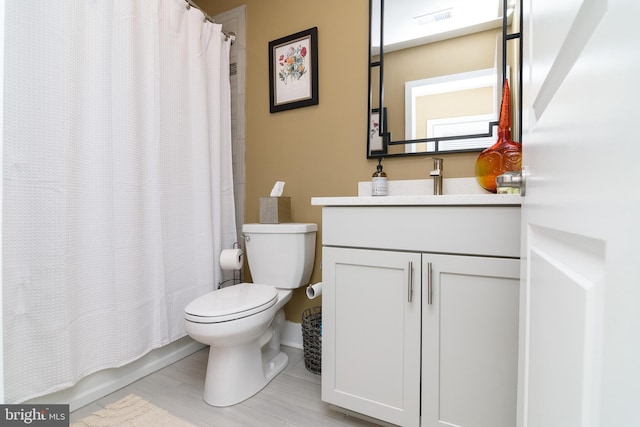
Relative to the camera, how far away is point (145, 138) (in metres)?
1.50

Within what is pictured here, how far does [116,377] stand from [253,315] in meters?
0.75

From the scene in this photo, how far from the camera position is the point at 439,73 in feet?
4.90

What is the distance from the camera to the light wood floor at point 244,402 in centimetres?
125

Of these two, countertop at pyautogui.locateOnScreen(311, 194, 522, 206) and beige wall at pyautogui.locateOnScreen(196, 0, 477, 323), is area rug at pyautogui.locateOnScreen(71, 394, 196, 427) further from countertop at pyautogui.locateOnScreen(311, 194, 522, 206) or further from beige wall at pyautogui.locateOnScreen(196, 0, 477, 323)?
countertop at pyautogui.locateOnScreen(311, 194, 522, 206)

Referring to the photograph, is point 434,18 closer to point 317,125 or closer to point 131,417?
point 317,125

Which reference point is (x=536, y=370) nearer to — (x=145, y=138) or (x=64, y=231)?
(x=64, y=231)

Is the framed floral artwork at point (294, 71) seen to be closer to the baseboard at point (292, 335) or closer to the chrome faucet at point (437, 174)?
the chrome faucet at point (437, 174)

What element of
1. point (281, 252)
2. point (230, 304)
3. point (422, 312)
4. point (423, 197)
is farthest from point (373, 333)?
point (281, 252)

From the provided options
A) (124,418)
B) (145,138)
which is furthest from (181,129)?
(124,418)

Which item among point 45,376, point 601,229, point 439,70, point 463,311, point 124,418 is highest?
point 439,70

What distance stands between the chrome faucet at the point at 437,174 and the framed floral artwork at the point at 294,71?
809 millimetres

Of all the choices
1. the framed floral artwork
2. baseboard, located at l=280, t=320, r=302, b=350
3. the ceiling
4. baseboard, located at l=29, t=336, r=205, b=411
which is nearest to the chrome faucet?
the ceiling

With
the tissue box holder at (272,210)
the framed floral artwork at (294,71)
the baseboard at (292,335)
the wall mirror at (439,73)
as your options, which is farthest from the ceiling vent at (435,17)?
the baseboard at (292,335)

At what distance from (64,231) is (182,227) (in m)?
0.55
